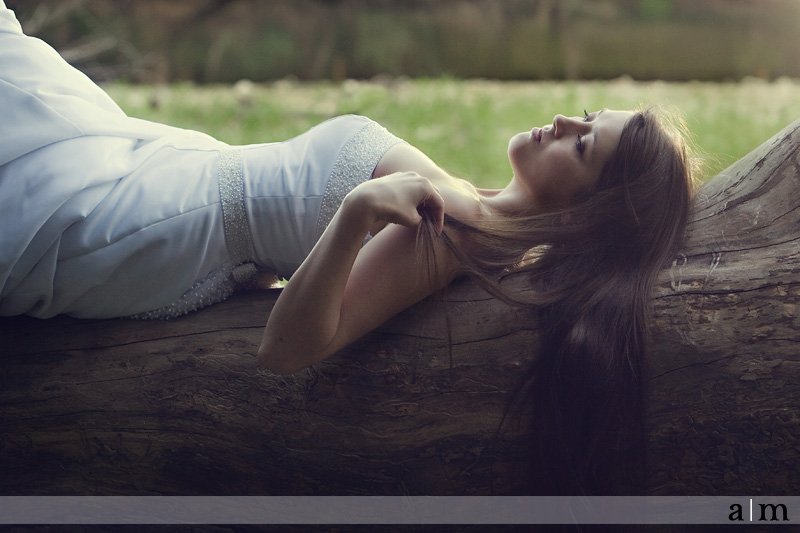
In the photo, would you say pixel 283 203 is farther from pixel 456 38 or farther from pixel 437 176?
pixel 456 38

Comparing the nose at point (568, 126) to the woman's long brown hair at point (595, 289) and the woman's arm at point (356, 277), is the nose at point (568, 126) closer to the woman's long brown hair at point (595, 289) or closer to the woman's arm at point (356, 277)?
the woman's long brown hair at point (595, 289)

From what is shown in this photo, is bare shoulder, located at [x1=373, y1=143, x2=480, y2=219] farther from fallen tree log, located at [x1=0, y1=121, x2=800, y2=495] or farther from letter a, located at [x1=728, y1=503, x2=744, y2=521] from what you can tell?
letter a, located at [x1=728, y1=503, x2=744, y2=521]

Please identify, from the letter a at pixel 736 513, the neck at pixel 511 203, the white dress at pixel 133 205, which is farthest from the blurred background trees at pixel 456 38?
the letter a at pixel 736 513

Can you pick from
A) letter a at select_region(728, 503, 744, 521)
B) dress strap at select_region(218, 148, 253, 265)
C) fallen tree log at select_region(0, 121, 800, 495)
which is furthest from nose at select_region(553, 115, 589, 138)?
letter a at select_region(728, 503, 744, 521)

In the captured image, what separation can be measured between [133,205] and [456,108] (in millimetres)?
3835

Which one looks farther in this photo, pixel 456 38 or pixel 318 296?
pixel 456 38

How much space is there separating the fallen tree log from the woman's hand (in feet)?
0.72

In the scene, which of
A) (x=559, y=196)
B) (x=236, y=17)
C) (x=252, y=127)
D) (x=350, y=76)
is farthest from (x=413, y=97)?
(x=559, y=196)

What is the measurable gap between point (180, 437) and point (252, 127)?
140 inches

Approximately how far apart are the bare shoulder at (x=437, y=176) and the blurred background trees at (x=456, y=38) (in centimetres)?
531

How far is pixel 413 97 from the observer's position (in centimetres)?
554

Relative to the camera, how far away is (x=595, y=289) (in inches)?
63.1

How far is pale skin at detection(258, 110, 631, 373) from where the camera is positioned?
1.45m

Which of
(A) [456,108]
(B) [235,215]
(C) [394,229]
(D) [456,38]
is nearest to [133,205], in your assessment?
(B) [235,215]
